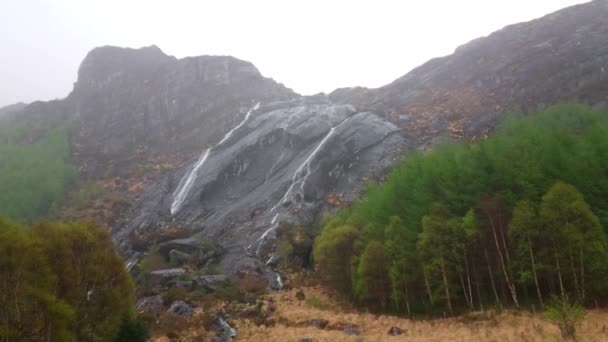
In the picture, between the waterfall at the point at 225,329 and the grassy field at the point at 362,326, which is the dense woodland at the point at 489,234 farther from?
the waterfall at the point at 225,329

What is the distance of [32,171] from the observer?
77500mm

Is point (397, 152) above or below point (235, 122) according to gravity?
below

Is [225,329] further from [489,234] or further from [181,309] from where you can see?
[489,234]

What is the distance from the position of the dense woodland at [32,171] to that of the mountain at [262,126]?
2332 millimetres

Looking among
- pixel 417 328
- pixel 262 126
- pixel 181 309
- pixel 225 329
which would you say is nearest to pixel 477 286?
pixel 417 328

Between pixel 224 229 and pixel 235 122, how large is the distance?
38531mm

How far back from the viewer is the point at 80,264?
729 inches

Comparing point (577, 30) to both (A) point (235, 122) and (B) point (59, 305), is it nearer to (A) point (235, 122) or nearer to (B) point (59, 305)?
(A) point (235, 122)

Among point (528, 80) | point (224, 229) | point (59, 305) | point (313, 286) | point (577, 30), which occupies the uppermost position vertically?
point (577, 30)

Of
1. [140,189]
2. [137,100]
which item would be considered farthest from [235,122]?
[137,100]

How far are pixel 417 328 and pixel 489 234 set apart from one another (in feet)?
23.0

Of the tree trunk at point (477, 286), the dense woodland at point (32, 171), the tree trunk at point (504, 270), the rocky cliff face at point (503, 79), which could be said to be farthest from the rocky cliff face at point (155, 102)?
the tree trunk at point (504, 270)

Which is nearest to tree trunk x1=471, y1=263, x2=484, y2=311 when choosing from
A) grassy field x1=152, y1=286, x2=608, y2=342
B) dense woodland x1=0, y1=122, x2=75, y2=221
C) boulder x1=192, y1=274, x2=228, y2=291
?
grassy field x1=152, y1=286, x2=608, y2=342

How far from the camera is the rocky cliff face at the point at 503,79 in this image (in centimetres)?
6306
